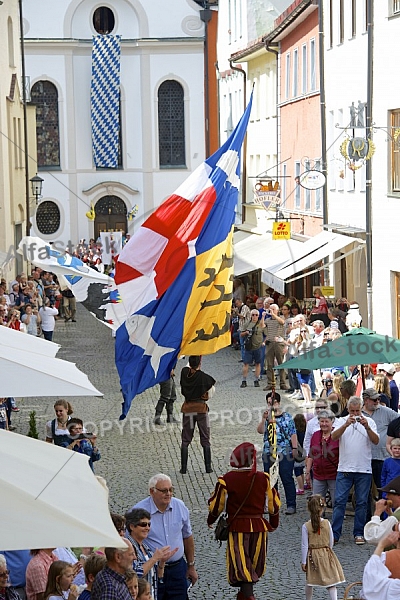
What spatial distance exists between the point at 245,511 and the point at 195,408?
5.74 m

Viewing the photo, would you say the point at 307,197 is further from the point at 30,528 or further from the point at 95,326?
the point at 30,528

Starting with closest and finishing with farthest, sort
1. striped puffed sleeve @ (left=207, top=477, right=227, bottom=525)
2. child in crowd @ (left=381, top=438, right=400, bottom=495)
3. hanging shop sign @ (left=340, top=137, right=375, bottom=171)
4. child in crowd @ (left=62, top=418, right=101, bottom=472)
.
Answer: striped puffed sleeve @ (left=207, top=477, right=227, bottom=525), child in crowd @ (left=381, top=438, right=400, bottom=495), child in crowd @ (left=62, top=418, right=101, bottom=472), hanging shop sign @ (left=340, top=137, right=375, bottom=171)

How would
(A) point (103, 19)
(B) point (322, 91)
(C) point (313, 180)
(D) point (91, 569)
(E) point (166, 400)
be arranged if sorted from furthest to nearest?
1. (A) point (103, 19)
2. (B) point (322, 91)
3. (C) point (313, 180)
4. (E) point (166, 400)
5. (D) point (91, 569)

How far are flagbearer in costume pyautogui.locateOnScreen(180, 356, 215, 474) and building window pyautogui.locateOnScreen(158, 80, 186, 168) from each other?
138 feet

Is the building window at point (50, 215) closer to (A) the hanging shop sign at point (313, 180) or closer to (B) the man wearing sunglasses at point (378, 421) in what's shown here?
(A) the hanging shop sign at point (313, 180)

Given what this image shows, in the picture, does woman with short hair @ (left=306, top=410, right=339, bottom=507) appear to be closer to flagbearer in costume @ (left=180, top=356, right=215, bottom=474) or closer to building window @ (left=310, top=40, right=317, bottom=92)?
flagbearer in costume @ (left=180, top=356, right=215, bottom=474)

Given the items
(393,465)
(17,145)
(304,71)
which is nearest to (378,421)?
(393,465)

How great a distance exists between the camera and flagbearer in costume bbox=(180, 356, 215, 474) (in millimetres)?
14344

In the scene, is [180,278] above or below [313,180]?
below

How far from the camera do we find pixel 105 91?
5409 centimetres

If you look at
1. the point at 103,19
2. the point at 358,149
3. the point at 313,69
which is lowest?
the point at 358,149

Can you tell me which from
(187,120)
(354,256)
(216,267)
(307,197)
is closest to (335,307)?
(354,256)

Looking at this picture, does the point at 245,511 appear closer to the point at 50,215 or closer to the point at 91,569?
the point at 91,569

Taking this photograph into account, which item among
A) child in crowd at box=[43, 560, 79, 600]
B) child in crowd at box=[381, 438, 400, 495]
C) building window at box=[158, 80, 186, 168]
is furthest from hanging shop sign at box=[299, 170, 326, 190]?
building window at box=[158, 80, 186, 168]
